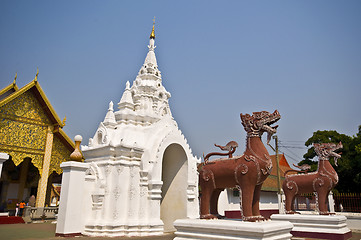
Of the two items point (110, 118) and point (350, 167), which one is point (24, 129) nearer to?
point (110, 118)

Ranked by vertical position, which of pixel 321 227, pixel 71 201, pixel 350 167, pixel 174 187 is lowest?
pixel 321 227

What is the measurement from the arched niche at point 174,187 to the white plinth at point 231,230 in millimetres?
5643

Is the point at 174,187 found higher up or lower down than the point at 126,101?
lower down

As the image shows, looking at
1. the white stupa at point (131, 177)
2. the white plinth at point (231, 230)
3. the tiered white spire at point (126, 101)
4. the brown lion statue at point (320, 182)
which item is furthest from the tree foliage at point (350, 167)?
the white plinth at point (231, 230)

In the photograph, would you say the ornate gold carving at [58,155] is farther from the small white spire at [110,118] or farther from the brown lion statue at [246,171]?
the brown lion statue at [246,171]

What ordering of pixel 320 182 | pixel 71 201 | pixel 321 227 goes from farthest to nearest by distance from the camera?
pixel 320 182, pixel 321 227, pixel 71 201

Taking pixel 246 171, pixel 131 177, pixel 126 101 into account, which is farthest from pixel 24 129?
pixel 246 171

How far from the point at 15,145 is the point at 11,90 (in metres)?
4.48

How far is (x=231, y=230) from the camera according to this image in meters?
6.12

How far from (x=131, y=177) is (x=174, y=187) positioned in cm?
251

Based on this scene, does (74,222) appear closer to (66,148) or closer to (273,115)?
(273,115)

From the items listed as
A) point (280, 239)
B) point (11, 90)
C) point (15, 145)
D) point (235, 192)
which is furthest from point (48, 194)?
point (280, 239)

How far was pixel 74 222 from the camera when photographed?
10031 mm

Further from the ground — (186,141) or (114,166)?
(186,141)
